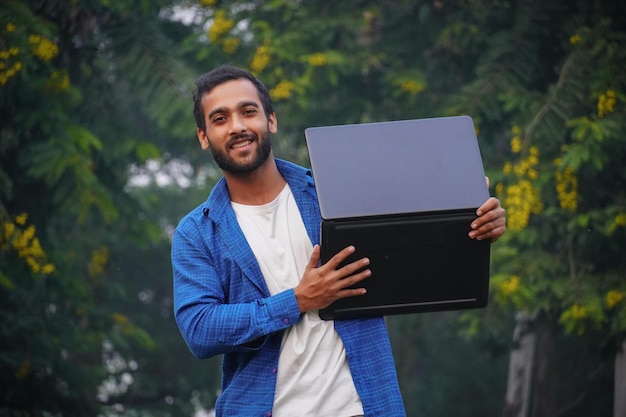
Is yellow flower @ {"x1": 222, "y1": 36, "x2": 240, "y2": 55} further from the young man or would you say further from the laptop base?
the laptop base

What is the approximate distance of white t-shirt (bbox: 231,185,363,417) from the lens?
2.51 meters

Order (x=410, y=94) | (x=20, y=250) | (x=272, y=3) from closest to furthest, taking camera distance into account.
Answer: (x=20, y=250), (x=272, y=3), (x=410, y=94)

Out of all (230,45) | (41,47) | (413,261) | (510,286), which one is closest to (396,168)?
(413,261)

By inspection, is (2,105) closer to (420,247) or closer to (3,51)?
(3,51)

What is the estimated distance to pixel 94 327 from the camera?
10.7m

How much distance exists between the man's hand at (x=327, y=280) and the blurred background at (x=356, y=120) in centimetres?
397

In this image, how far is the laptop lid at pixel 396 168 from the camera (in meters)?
2.44

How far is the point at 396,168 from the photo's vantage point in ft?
8.21

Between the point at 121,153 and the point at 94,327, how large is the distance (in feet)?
8.70

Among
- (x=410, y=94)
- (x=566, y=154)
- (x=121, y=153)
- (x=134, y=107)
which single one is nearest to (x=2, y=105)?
(x=121, y=153)

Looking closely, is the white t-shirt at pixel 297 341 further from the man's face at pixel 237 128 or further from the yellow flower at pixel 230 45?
the yellow flower at pixel 230 45

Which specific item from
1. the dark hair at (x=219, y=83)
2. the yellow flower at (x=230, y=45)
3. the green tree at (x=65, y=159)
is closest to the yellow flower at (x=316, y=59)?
the yellow flower at (x=230, y=45)

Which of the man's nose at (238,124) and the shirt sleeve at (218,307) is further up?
the man's nose at (238,124)

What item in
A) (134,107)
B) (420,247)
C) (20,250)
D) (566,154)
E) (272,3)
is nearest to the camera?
(420,247)
